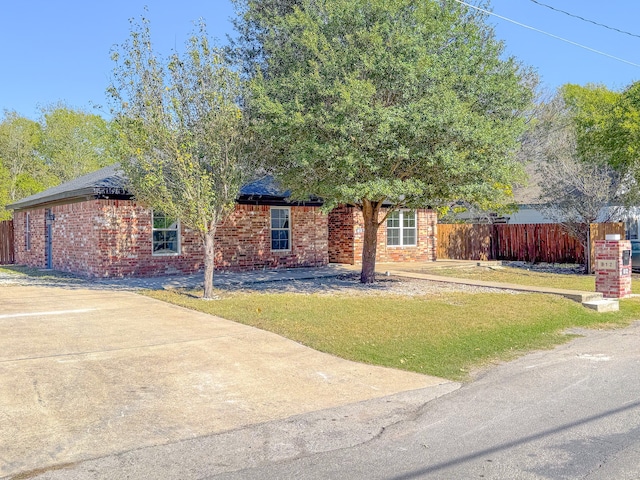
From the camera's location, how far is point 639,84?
58.7 feet

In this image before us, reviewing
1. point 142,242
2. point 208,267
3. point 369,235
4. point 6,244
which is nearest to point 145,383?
point 208,267

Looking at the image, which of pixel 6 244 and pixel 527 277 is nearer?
pixel 527 277

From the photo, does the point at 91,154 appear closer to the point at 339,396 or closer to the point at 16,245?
the point at 16,245

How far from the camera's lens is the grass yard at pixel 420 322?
26.1ft

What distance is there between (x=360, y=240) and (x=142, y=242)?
898 centimetres

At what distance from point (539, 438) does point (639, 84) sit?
16713mm

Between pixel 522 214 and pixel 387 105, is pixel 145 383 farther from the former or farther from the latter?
pixel 522 214

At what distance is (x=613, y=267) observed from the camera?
13.2 m

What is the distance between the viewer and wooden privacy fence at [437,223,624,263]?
23.2 m

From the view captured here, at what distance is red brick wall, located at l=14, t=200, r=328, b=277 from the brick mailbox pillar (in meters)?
9.18

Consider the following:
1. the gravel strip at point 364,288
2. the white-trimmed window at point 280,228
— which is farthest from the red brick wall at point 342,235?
the gravel strip at point 364,288

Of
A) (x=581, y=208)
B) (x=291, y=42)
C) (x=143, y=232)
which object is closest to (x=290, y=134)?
(x=291, y=42)

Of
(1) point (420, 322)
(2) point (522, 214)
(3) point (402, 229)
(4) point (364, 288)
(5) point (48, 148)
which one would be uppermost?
(5) point (48, 148)

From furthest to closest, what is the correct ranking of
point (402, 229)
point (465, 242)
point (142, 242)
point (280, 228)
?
1. point (465, 242)
2. point (402, 229)
3. point (280, 228)
4. point (142, 242)
